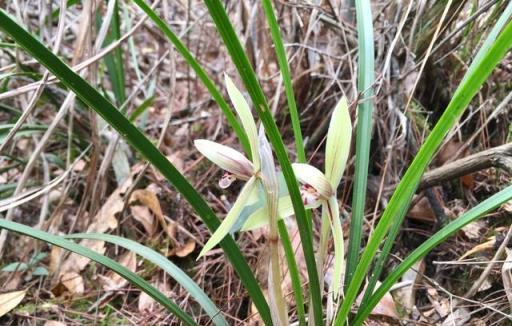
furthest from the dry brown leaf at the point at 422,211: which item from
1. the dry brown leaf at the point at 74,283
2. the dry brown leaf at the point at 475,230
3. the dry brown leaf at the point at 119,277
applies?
the dry brown leaf at the point at 74,283

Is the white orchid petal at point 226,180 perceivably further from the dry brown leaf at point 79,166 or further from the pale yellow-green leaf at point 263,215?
the dry brown leaf at point 79,166

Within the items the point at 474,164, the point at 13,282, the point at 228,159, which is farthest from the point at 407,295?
the point at 13,282

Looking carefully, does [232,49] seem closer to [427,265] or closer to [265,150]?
[265,150]

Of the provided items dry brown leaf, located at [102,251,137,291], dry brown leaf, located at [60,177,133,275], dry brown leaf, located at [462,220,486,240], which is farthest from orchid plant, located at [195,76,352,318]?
dry brown leaf, located at [60,177,133,275]

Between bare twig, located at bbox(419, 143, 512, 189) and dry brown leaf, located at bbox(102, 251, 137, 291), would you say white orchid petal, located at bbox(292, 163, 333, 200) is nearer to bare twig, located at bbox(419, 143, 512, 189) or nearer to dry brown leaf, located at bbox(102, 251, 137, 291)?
bare twig, located at bbox(419, 143, 512, 189)

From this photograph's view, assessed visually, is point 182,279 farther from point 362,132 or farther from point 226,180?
point 362,132

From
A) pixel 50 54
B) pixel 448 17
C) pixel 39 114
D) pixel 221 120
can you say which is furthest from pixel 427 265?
pixel 39 114
